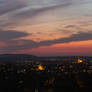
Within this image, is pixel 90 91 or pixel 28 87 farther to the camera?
pixel 28 87

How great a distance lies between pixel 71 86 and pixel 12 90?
8.63 meters

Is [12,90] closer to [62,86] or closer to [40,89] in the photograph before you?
[40,89]

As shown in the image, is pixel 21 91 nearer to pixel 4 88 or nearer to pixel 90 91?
pixel 4 88

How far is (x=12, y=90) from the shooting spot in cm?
2609

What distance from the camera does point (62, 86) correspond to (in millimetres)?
27188

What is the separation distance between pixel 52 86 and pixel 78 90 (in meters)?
4.46

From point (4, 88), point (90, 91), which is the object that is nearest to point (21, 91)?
point (4, 88)

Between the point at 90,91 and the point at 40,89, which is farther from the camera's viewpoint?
the point at 40,89

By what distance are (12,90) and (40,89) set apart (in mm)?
4036

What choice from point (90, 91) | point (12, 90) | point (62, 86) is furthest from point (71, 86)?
point (12, 90)

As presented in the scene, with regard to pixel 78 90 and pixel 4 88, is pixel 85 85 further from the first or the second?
pixel 4 88

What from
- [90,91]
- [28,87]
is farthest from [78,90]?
[28,87]

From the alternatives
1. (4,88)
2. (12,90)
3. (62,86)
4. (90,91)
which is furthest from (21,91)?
(90,91)

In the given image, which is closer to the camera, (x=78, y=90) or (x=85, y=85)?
(x=78, y=90)
